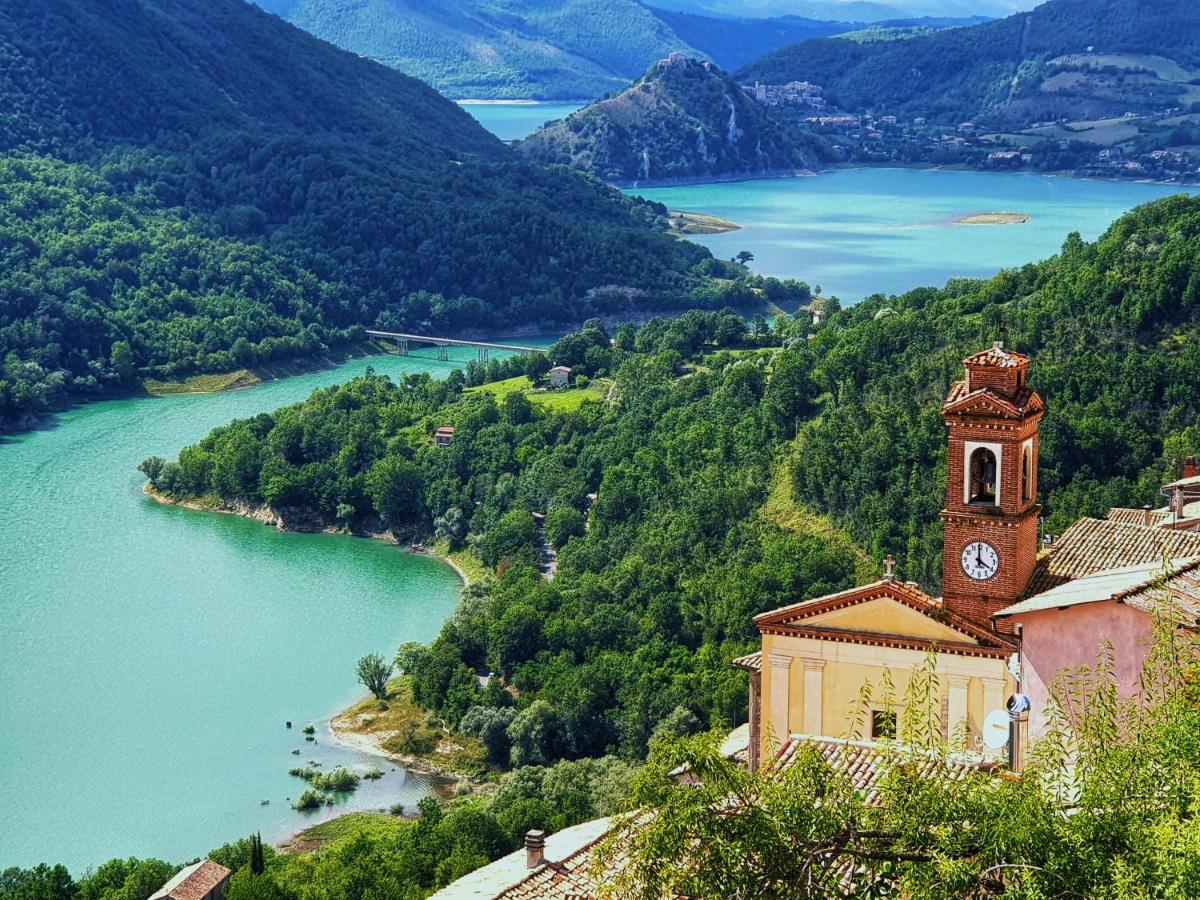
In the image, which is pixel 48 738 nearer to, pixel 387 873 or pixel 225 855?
pixel 225 855

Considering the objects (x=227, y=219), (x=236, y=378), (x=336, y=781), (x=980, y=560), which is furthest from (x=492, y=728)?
(x=227, y=219)

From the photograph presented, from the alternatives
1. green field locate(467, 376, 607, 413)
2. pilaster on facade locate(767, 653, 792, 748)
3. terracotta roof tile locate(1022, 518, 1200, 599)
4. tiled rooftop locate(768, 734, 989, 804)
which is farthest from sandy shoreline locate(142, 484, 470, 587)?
tiled rooftop locate(768, 734, 989, 804)

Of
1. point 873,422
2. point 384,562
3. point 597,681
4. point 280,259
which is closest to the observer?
point 597,681

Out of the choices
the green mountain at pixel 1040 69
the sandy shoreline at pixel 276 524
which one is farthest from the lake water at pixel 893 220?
the sandy shoreline at pixel 276 524

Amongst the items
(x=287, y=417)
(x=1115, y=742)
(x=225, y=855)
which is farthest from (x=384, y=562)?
(x=1115, y=742)

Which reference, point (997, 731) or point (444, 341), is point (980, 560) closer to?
point (997, 731)

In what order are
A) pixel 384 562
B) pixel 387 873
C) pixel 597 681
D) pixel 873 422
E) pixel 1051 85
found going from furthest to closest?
1. pixel 1051 85
2. pixel 384 562
3. pixel 873 422
4. pixel 597 681
5. pixel 387 873
